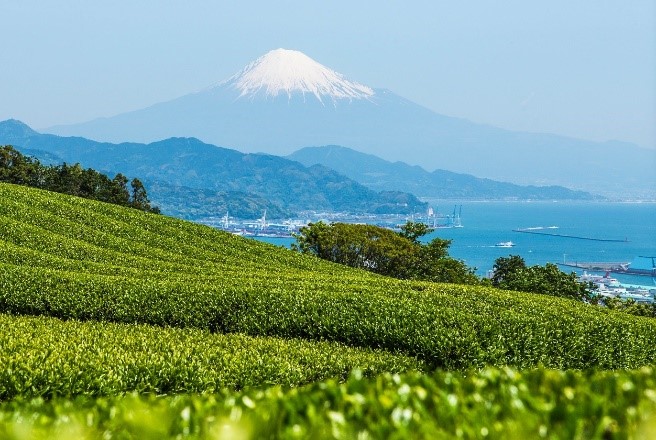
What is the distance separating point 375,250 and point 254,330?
81.2 feet

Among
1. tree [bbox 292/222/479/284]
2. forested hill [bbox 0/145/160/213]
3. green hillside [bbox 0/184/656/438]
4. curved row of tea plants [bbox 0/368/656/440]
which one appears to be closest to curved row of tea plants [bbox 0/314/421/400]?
green hillside [bbox 0/184/656/438]

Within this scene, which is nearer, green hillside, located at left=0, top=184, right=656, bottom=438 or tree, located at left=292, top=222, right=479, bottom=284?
green hillside, located at left=0, top=184, right=656, bottom=438

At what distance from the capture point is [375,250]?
37219mm

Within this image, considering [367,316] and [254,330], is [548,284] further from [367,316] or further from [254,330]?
[254,330]

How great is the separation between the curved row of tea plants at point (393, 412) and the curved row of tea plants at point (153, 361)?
473 cm

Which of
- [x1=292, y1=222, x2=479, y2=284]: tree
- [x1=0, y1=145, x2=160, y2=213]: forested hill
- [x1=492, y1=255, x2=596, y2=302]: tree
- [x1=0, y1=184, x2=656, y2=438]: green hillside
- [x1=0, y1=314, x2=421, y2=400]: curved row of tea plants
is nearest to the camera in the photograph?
[x1=0, y1=314, x2=421, y2=400]: curved row of tea plants

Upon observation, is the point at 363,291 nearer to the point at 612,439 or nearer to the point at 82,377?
the point at 82,377

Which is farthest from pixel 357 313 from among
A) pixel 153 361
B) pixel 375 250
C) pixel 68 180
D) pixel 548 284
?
pixel 68 180

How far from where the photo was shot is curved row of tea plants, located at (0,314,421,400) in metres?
8.41

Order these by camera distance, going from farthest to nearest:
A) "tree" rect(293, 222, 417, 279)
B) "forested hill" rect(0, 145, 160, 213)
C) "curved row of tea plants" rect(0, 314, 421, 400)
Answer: "forested hill" rect(0, 145, 160, 213) → "tree" rect(293, 222, 417, 279) → "curved row of tea plants" rect(0, 314, 421, 400)

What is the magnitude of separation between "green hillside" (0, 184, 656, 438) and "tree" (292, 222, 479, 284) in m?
19.8

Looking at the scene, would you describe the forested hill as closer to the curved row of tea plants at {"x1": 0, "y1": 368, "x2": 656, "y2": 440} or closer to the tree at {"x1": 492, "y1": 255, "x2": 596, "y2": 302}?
the tree at {"x1": 492, "y1": 255, "x2": 596, "y2": 302}

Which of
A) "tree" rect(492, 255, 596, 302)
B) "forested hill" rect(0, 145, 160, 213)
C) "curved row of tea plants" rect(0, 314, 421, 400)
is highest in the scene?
"forested hill" rect(0, 145, 160, 213)

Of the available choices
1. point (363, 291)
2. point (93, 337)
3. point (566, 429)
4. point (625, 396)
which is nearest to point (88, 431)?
point (566, 429)
